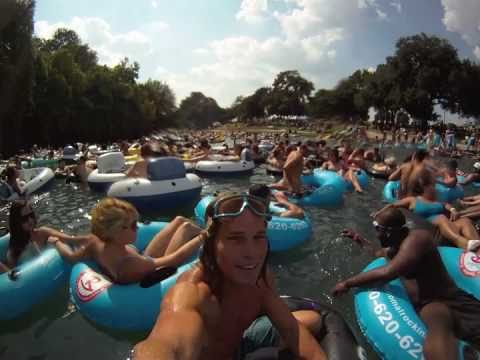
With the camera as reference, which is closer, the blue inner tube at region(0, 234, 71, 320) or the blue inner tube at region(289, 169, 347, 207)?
the blue inner tube at region(0, 234, 71, 320)

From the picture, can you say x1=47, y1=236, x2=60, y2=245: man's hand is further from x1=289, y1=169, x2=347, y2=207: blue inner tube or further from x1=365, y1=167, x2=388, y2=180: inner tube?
x1=365, y1=167, x2=388, y2=180: inner tube

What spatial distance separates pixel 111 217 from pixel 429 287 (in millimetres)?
2892

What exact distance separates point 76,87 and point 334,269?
98.3 ft

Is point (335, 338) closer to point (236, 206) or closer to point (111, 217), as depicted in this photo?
point (236, 206)

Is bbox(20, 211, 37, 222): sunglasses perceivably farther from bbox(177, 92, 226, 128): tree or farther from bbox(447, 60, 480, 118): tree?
bbox(177, 92, 226, 128): tree

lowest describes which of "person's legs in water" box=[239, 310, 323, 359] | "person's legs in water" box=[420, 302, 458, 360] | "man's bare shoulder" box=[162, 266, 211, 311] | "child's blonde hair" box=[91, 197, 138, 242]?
"person's legs in water" box=[420, 302, 458, 360]

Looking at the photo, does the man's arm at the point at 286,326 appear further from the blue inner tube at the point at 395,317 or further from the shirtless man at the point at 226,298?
the blue inner tube at the point at 395,317

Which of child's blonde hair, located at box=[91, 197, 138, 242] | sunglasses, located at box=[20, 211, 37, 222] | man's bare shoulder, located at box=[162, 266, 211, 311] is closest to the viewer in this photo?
man's bare shoulder, located at box=[162, 266, 211, 311]

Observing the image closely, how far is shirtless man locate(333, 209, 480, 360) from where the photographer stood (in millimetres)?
2627

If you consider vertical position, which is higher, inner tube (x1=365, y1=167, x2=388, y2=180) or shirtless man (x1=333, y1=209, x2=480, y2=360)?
shirtless man (x1=333, y1=209, x2=480, y2=360)

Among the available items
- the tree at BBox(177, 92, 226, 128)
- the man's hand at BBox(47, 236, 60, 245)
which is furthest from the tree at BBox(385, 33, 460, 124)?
the tree at BBox(177, 92, 226, 128)

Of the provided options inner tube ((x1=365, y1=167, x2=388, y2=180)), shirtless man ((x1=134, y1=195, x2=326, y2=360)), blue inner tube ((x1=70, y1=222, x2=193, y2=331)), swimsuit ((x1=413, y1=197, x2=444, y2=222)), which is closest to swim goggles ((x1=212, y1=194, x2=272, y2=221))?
shirtless man ((x1=134, y1=195, x2=326, y2=360))

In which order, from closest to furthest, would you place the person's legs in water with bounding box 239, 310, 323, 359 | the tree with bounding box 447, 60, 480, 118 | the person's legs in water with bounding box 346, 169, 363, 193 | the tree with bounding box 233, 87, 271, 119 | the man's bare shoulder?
1. the man's bare shoulder
2. the person's legs in water with bounding box 239, 310, 323, 359
3. the person's legs in water with bounding box 346, 169, 363, 193
4. the tree with bounding box 447, 60, 480, 118
5. the tree with bounding box 233, 87, 271, 119

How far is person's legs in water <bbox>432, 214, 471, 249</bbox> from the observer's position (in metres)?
4.60
